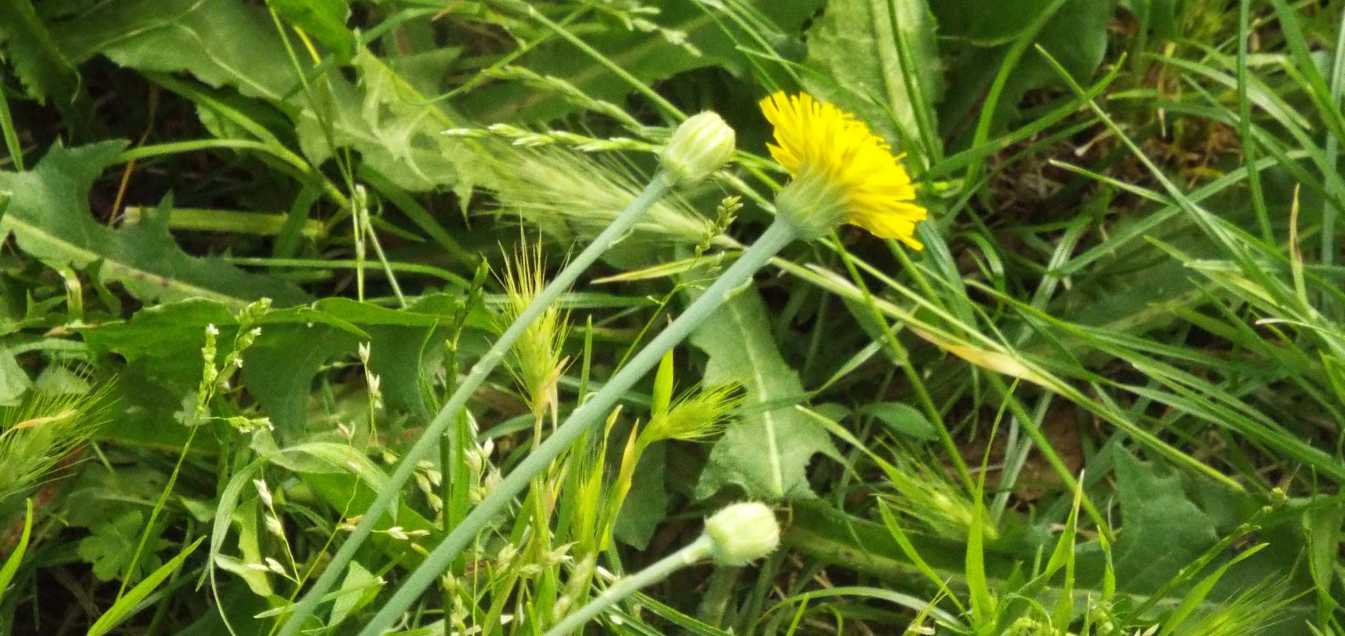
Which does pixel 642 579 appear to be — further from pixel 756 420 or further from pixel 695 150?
pixel 756 420

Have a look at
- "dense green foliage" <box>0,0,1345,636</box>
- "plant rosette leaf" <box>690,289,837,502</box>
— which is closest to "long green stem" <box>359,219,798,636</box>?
"dense green foliage" <box>0,0,1345,636</box>

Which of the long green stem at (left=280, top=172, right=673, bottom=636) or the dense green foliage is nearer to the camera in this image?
the long green stem at (left=280, top=172, right=673, bottom=636)

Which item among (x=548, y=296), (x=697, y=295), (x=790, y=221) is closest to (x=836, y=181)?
(x=790, y=221)

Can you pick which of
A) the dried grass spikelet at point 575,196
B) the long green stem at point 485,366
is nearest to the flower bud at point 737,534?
the long green stem at point 485,366

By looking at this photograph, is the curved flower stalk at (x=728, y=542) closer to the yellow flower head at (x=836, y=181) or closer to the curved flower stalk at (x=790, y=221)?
the curved flower stalk at (x=790, y=221)

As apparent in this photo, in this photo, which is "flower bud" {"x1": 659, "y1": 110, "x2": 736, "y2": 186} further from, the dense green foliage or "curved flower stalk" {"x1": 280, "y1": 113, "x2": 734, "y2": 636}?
the dense green foliage

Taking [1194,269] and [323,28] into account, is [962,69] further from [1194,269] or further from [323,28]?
[323,28]

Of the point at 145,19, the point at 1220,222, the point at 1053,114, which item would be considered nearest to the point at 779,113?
the point at 1053,114
